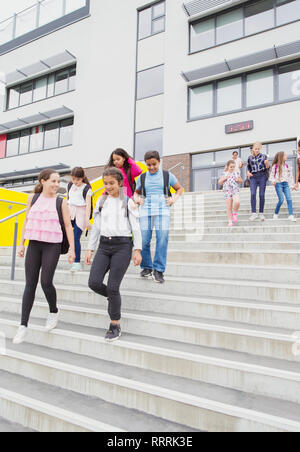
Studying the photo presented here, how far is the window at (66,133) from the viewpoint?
1856cm

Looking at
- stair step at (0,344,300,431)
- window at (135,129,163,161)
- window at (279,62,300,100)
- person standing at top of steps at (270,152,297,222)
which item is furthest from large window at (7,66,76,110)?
stair step at (0,344,300,431)

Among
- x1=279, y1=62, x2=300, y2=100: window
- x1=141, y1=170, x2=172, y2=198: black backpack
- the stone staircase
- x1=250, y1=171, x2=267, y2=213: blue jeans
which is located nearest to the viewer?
the stone staircase

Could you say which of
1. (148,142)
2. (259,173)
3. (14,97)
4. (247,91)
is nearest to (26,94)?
(14,97)

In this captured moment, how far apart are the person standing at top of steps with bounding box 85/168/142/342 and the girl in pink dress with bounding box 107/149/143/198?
846mm

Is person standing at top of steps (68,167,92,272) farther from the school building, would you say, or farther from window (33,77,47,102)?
window (33,77,47,102)

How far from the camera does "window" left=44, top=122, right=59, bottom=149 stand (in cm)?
1916

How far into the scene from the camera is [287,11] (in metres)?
12.6

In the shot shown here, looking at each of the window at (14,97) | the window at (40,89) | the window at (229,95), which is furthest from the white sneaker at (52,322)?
the window at (14,97)

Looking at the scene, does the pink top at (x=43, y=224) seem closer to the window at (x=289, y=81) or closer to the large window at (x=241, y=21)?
the window at (x=289, y=81)

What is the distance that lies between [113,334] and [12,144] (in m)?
21.9

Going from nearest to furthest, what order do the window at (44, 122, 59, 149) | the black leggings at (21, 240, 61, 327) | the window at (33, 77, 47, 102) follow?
the black leggings at (21, 240, 61, 327), the window at (44, 122, 59, 149), the window at (33, 77, 47, 102)

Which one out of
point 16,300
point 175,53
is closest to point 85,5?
point 175,53

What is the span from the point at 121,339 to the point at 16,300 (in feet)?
5.62

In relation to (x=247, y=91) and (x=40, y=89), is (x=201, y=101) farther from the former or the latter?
(x=40, y=89)
